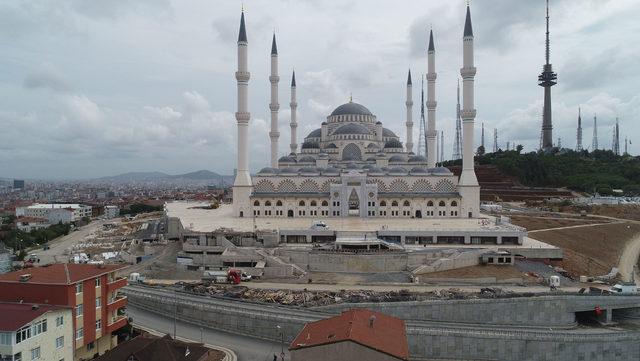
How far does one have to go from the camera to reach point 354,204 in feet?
136

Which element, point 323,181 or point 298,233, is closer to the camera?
point 298,233

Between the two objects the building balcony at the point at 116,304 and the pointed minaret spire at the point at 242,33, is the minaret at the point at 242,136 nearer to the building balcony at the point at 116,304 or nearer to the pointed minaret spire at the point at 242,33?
the pointed minaret spire at the point at 242,33

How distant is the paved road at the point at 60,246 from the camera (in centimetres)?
3260

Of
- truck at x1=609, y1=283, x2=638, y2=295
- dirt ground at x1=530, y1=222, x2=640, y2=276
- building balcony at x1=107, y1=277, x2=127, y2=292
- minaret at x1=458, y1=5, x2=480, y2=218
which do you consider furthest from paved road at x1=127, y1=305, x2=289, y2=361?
minaret at x1=458, y1=5, x2=480, y2=218

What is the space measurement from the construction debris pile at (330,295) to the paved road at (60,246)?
1515 centimetres

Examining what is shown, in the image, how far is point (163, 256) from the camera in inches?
1185

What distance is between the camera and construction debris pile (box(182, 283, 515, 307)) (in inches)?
805

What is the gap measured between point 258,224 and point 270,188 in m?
7.37

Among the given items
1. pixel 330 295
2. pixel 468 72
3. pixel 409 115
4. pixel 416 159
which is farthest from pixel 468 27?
pixel 330 295

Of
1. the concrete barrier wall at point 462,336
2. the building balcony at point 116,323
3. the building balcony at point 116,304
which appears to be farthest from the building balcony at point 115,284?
the concrete barrier wall at point 462,336

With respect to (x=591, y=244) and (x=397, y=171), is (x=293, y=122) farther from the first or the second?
(x=591, y=244)

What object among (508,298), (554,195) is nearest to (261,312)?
(508,298)

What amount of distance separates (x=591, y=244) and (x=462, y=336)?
21.1 meters

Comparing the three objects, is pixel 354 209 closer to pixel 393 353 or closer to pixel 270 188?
pixel 270 188
